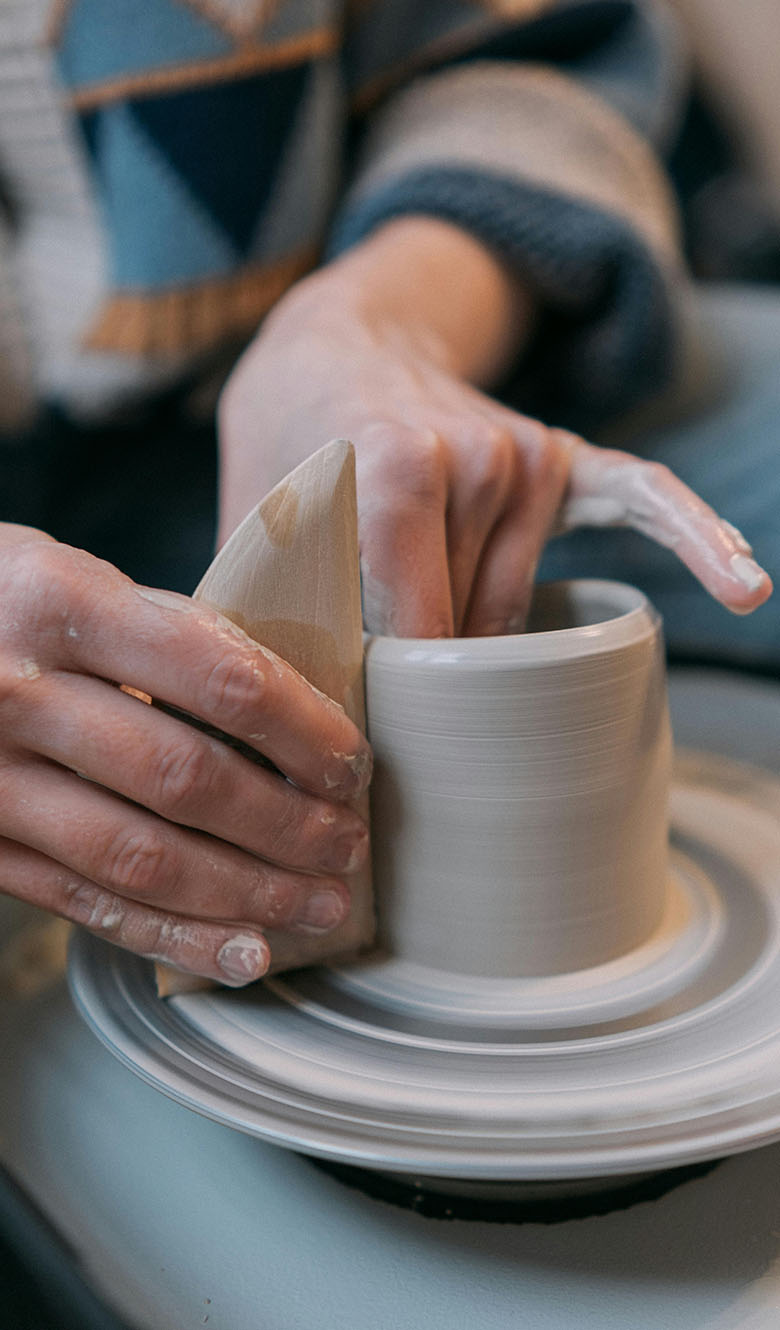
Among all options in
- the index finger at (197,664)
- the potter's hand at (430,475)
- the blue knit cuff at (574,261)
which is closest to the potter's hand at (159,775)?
the index finger at (197,664)

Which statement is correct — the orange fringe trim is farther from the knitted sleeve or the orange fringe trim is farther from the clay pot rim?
the clay pot rim

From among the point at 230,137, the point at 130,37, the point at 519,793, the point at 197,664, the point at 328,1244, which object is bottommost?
the point at 328,1244

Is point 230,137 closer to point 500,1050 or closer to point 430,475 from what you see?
point 430,475

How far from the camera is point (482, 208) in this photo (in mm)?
1028

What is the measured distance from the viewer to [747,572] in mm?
545

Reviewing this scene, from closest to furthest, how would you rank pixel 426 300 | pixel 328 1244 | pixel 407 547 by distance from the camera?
pixel 328 1244 → pixel 407 547 → pixel 426 300

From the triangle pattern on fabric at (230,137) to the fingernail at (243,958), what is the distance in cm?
85

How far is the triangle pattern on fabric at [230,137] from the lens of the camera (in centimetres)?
107

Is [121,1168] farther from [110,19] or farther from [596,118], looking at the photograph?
[596,118]

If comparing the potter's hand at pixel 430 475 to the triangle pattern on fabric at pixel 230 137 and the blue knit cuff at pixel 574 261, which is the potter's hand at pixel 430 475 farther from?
the triangle pattern on fabric at pixel 230 137

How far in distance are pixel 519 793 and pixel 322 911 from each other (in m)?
0.12

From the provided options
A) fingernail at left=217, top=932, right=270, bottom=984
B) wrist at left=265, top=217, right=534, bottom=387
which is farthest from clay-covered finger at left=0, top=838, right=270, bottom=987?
wrist at left=265, top=217, right=534, bottom=387

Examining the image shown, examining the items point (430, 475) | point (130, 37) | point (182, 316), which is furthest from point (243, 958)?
point (130, 37)

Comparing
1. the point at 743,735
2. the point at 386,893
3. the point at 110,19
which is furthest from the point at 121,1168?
the point at 110,19
